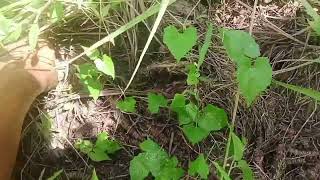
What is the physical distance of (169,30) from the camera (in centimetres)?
122

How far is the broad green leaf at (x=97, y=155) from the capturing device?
4.51 ft

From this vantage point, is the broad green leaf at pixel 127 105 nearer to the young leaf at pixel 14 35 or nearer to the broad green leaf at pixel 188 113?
the broad green leaf at pixel 188 113

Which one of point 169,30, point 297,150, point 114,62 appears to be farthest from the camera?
point 114,62

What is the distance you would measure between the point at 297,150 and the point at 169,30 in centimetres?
49

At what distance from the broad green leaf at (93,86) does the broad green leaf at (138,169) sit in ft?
0.67

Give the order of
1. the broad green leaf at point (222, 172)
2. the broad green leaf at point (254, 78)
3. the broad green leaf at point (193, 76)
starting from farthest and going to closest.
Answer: the broad green leaf at point (193, 76) → the broad green leaf at point (222, 172) → the broad green leaf at point (254, 78)

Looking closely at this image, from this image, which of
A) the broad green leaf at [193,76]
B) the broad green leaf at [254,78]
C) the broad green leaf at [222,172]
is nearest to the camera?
the broad green leaf at [254,78]

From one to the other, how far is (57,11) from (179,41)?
371 mm

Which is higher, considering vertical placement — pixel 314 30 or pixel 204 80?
pixel 314 30

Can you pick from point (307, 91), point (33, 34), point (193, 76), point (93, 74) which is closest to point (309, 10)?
point (307, 91)

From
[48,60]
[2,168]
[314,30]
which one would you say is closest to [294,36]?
[314,30]

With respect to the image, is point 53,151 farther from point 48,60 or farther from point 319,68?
point 319,68

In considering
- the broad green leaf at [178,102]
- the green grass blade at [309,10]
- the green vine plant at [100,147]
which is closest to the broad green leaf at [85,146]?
the green vine plant at [100,147]

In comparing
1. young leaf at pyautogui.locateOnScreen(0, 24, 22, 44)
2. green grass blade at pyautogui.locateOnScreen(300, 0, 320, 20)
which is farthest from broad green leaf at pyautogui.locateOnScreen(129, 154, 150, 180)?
green grass blade at pyautogui.locateOnScreen(300, 0, 320, 20)
